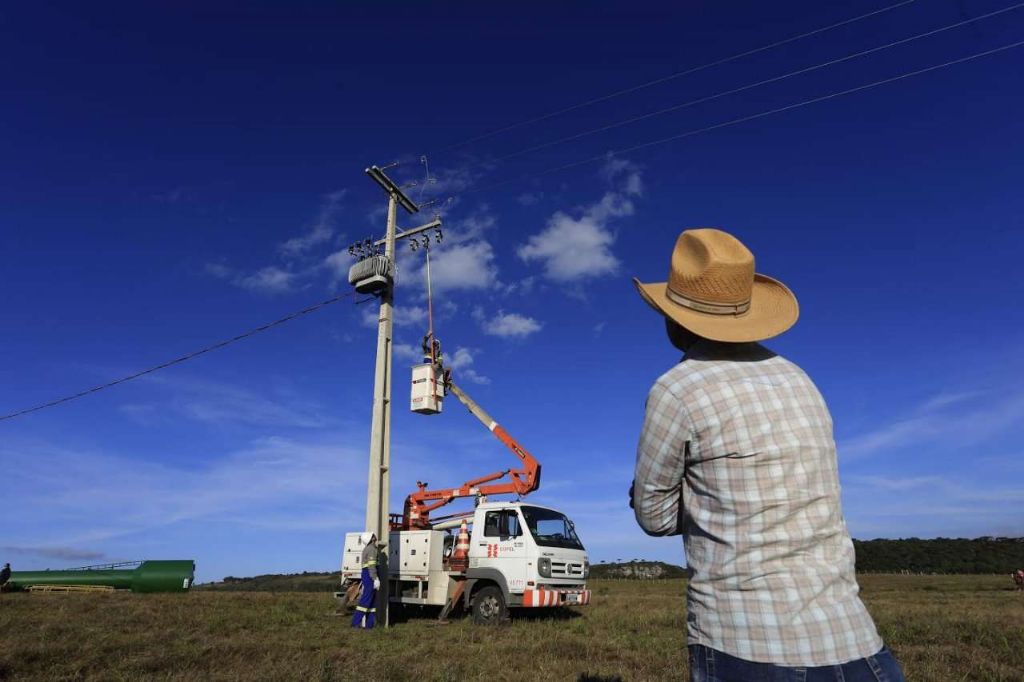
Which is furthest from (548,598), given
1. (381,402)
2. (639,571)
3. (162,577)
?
(639,571)

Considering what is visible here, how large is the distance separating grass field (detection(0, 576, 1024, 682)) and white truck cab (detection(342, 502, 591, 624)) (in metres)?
0.55

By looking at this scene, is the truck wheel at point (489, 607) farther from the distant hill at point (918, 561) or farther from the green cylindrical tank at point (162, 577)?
the distant hill at point (918, 561)

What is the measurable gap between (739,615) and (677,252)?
1.13 metres

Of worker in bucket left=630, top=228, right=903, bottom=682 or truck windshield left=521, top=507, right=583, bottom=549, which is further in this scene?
truck windshield left=521, top=507, right=583, bottom=549

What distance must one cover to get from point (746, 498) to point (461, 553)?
41.2 ft

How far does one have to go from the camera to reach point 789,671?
1552 millimetres

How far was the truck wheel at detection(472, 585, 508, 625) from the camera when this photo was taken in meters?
12.3

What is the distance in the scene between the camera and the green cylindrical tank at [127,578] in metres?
20.8

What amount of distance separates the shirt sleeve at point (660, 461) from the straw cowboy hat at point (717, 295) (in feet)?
0.84

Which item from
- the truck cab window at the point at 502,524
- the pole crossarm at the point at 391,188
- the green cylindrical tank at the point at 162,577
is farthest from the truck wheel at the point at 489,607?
the green cylindrical tank at the point at 162,577

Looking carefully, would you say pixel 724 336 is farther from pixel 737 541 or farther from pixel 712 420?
pixel 737 541

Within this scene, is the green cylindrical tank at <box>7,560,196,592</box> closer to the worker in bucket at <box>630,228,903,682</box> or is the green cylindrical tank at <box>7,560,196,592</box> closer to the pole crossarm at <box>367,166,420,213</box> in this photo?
the pole crossarm at <box>367,166,420,213</box>

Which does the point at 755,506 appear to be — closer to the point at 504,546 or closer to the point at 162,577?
the point at 504,546

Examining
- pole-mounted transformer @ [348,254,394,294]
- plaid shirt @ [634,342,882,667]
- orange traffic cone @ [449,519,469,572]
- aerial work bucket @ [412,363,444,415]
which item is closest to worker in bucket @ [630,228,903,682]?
plaid shirt @ [634,342,882,667]
